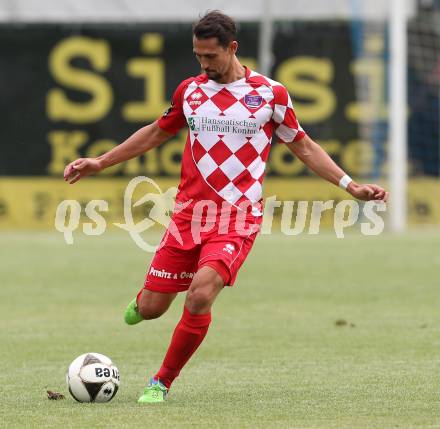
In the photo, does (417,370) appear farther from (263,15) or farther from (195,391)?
(263,15)

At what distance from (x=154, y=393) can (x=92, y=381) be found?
35 centimetres

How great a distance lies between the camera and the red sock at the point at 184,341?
709cm

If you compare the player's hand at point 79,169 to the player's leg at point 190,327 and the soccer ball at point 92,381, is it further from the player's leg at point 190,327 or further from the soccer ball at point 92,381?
the soccer ball at point 92,381

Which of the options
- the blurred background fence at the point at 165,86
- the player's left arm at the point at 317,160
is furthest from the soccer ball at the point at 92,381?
the blurred background fence at the point at 165,86

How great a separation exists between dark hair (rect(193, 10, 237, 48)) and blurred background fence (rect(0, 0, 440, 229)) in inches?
608

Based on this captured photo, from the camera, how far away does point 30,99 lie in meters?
22.9

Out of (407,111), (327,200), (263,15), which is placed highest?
(263,15)

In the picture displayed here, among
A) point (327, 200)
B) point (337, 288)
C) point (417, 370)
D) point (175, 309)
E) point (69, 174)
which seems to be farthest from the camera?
point (327, 200)

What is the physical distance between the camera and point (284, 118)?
292 inches

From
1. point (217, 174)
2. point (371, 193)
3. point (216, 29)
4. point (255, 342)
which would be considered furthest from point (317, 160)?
point (255, 342)

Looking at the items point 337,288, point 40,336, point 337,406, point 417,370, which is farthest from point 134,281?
point 337,406

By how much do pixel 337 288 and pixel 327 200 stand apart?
8.83 meters

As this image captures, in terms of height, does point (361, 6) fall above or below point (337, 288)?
above

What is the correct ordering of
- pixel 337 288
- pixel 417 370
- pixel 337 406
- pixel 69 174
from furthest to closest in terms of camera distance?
pixel 337 288, pixel 417 370, pixel 69 174, pixel 337 406
